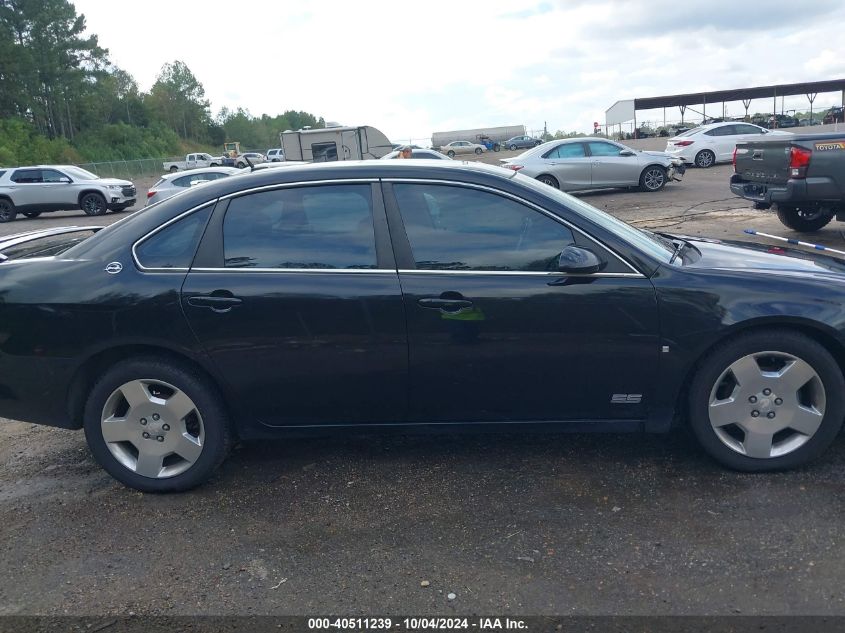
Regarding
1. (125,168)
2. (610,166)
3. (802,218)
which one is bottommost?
(802,218)

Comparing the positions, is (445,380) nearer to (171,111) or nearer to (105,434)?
(105,434)

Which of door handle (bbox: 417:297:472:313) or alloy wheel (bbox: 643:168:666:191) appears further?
alloy wheel (bbox: 643:168:666:191)

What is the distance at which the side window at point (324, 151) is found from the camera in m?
26.1

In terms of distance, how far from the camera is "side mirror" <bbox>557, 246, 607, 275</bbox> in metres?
3.46

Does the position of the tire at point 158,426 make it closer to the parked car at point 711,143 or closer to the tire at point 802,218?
the tire at point 802,218

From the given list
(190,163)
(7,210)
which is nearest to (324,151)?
(7,210)

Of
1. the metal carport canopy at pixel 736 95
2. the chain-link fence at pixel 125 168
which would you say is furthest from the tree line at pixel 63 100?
the metal carport canopy at pixel 736 95

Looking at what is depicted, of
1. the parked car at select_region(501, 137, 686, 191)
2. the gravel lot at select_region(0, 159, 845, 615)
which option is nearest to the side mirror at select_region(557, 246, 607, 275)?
the gravel lot at select_region(0, 159, 845, 615)

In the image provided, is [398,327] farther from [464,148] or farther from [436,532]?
[464,148]

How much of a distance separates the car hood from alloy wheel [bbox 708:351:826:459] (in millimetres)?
478

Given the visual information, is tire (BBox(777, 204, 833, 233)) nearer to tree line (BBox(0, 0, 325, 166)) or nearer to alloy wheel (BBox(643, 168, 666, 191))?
alloy wheel (BBox(643, 168, 666, 191))

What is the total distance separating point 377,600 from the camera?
283cm

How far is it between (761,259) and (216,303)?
9.44 feet

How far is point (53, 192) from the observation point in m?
23.2
